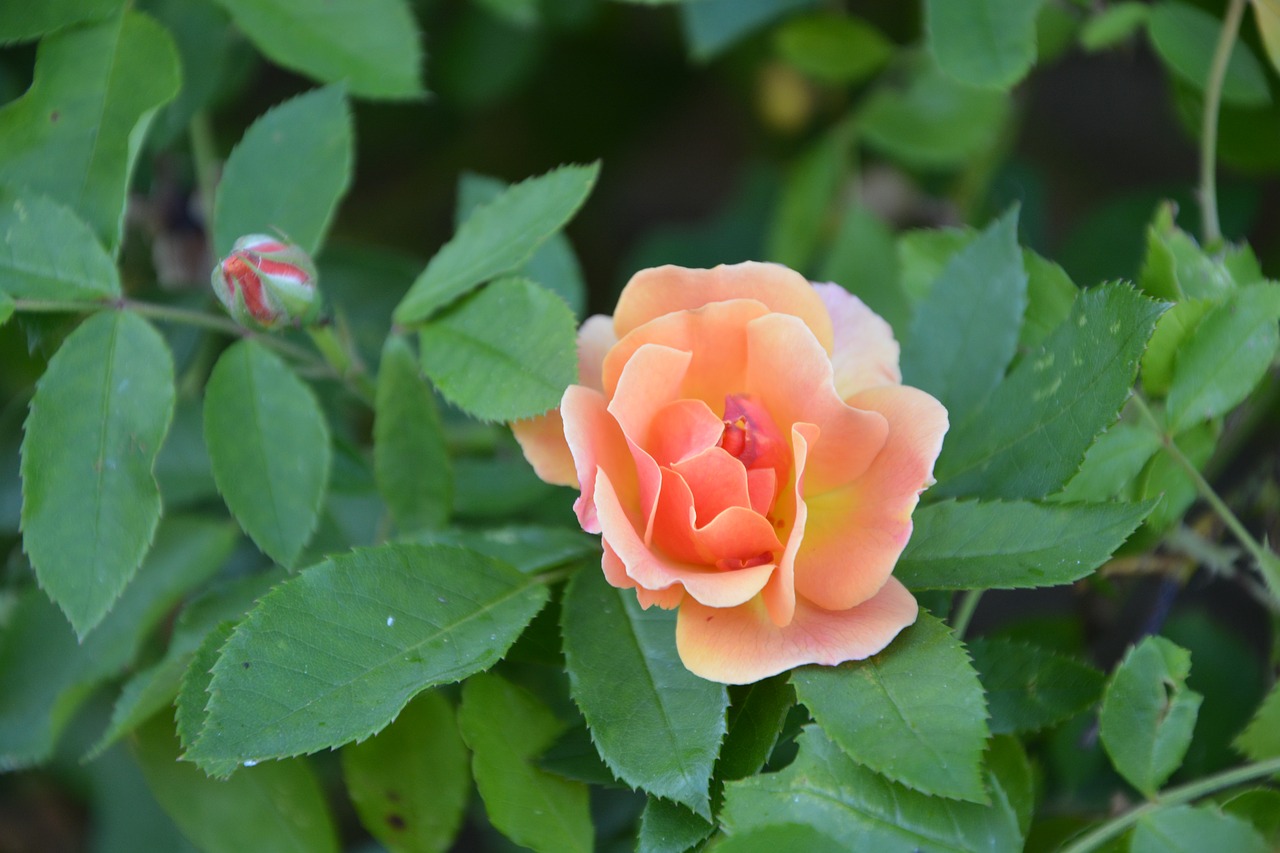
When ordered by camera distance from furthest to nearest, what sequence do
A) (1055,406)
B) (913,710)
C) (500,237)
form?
(500,237) → (1055,406) → (913,710)

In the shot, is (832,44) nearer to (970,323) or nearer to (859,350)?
(970,323)

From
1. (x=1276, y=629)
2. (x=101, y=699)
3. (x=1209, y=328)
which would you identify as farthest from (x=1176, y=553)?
(x=101, y=699)

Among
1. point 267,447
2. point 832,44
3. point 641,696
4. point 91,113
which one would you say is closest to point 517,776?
point 641,696

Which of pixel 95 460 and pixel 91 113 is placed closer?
pixel 95 460

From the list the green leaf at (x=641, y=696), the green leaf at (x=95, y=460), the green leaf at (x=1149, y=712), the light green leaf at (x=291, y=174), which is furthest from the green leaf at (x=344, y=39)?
the green leaf at (x=1149, y=712)

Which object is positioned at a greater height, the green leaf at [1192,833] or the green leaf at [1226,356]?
the green leaf at [1226,356]

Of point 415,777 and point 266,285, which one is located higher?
point 266,285

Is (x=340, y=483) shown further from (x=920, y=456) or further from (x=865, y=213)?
(x=865, y=213)

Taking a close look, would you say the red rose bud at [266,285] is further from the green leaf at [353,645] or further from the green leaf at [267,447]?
the green leaf at [353,645]
